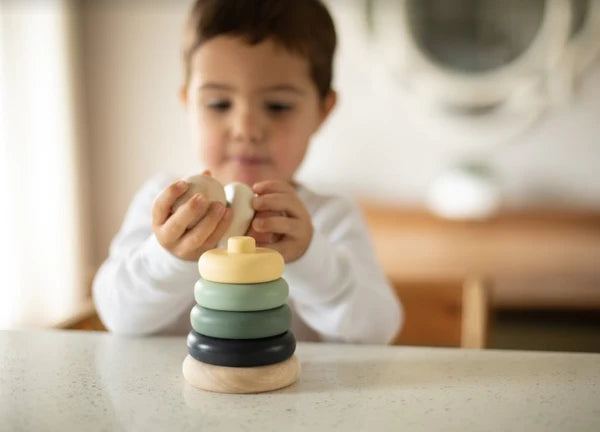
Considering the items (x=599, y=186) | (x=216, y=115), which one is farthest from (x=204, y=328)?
(x=599, y=186)

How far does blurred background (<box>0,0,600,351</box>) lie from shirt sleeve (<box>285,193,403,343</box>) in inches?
78.3

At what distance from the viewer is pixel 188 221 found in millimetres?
577

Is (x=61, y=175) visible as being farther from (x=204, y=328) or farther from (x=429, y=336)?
(x=204, y=328)

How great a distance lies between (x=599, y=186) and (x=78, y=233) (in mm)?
2566

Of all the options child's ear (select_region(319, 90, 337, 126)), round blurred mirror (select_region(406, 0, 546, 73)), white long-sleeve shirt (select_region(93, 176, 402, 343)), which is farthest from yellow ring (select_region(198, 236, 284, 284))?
round blurred mirror (select_region(406, 0, 546, 73))

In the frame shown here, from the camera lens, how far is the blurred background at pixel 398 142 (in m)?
2.92

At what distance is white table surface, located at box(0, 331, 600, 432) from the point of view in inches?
18.7

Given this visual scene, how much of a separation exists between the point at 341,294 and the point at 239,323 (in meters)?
0.30

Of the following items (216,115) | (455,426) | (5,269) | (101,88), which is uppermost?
(101,88)

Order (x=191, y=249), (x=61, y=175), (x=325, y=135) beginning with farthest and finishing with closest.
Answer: (x=325, y=135)
(x=61, y=175)
(x=191, y=249)

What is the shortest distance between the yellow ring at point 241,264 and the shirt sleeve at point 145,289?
124 millimetres

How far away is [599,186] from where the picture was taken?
3.21 m

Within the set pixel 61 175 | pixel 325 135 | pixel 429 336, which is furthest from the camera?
pixel 325 135

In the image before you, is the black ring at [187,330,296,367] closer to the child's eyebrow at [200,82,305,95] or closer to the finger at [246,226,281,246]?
the finger at [246,226,281,246]
